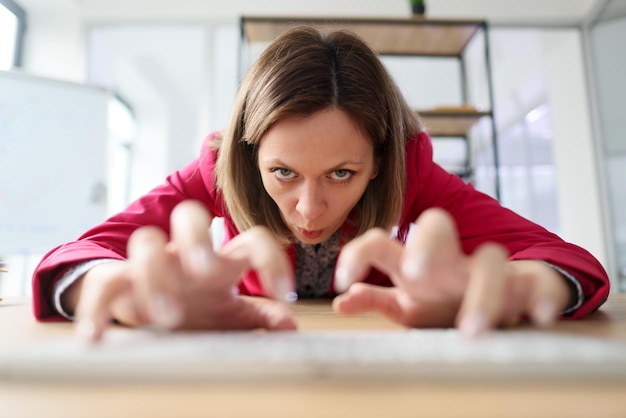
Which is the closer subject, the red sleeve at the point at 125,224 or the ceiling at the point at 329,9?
the red sleeve at the point at 125,224

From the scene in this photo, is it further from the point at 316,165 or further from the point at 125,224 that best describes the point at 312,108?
the point at 125,224

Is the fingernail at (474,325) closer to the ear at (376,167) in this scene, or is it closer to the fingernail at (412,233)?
the fingernail at (412,233)

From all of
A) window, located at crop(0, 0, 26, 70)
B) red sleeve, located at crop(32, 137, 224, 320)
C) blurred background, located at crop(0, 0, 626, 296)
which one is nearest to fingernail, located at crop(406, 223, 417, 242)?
red sleeve, located at crop(32, 137, 224, 320)

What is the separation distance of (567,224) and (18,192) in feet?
9.80

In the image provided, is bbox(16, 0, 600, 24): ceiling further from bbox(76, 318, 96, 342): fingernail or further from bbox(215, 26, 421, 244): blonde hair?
bbox(76, 318, 96, 342): fingernail

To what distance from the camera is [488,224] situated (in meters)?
0.72

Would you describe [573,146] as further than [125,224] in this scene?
Yes

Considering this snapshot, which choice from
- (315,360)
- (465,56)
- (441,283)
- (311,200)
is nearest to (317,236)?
(311,200)

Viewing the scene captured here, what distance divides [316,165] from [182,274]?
1.02ft

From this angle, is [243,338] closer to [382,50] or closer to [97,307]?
[97,307]

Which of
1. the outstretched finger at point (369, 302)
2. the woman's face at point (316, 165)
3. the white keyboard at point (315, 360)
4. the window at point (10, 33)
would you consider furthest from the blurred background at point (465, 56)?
the white keyboard at point (315, 360)

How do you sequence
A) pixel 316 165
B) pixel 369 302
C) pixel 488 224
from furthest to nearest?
pixel 488 224 < pixel 316 165 < pixel 369 302

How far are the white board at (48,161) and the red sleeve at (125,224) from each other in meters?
1.28

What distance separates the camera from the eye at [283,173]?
66 cm
